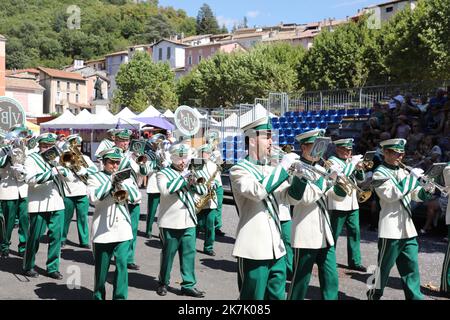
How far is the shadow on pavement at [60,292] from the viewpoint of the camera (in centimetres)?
652

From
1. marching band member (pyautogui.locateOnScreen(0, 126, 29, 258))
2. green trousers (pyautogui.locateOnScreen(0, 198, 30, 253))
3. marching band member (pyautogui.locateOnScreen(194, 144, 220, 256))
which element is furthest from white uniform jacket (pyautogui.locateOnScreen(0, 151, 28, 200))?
marching band member (pyautogui.locateOnScreen(194, 144, 220, 256))

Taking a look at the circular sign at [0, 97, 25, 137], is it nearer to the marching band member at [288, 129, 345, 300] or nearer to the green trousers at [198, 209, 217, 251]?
the green trousers at [198, 209, 217, 251]

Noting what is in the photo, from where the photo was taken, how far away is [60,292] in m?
6.74

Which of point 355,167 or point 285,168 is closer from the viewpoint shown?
point 285,168

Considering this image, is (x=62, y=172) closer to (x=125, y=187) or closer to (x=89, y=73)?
(x=125, y=187)

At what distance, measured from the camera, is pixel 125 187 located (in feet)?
19.6

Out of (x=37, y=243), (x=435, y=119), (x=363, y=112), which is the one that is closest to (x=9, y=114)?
(x=37, y=243)

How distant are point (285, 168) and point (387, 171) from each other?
2.05 metres

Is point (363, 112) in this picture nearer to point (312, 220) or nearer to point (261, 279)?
point (312, 220)

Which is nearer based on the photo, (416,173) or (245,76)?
(416,173)

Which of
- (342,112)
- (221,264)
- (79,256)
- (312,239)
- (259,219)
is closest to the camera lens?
(259,219)

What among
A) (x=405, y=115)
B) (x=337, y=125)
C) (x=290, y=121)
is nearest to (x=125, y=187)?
(x=405, y=115)

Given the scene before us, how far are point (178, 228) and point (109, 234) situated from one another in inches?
44.6

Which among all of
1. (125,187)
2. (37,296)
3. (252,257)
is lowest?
(37,296)
